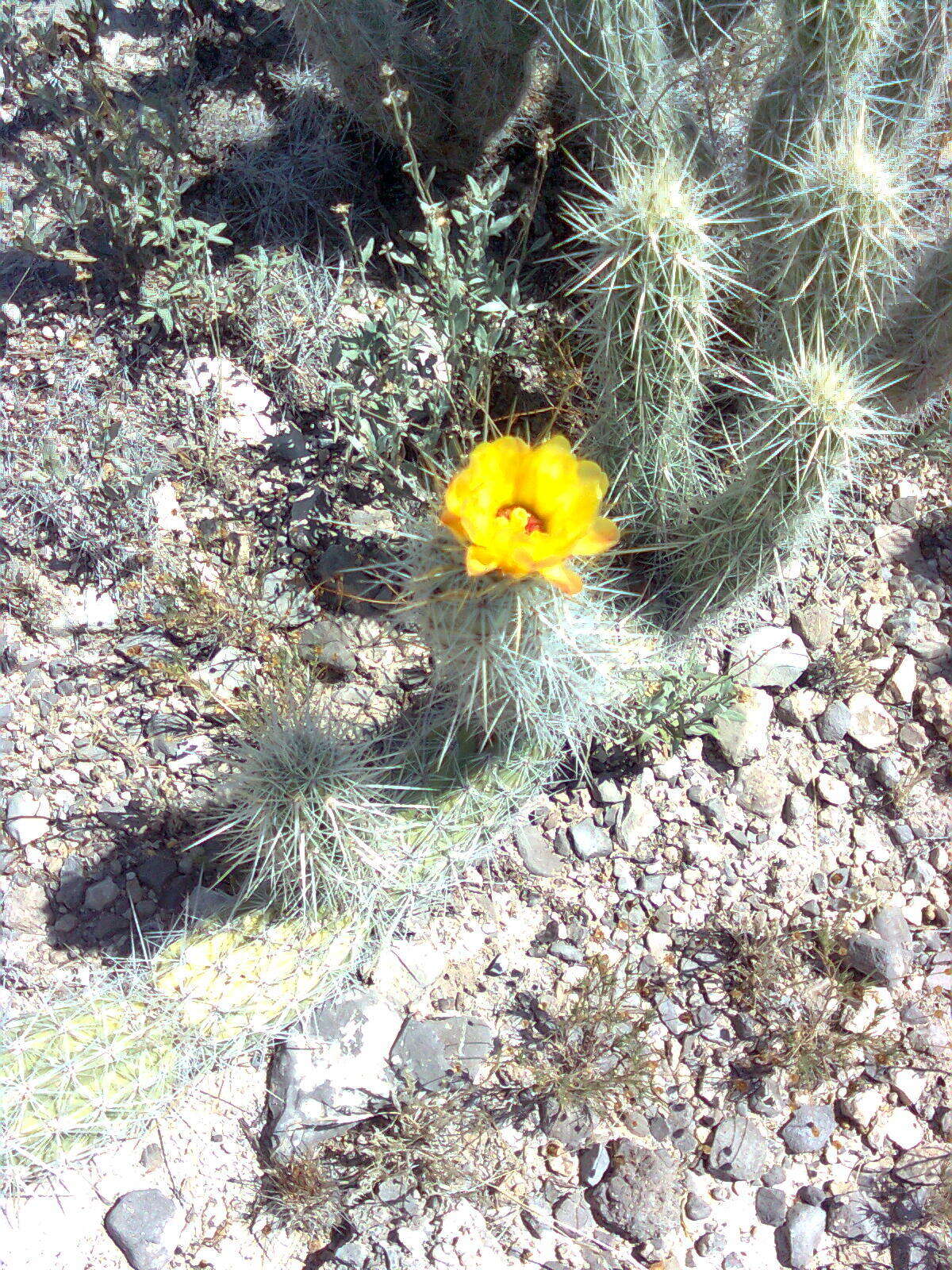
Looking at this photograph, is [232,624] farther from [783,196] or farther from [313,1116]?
[783,196]

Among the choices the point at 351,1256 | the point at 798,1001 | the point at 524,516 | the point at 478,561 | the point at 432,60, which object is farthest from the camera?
the point at 432,60

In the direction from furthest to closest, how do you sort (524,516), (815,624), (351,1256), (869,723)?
(815,624) < (869,723) < (351,1256) < (524,516)

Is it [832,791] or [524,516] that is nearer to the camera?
[524,516]

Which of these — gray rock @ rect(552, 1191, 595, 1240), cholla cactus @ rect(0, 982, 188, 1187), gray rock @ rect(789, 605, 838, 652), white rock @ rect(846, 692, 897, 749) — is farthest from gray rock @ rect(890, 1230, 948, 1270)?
cholla cactus @ rect(0, 982, 188, 1187)

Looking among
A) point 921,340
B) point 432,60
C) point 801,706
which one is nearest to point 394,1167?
point 801,706

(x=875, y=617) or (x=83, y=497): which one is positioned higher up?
(x=875, y=617)

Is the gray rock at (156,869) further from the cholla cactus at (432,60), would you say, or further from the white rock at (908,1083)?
the cholla cactus at (432,60)

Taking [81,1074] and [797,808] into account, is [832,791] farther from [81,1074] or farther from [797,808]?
[81,1074]
